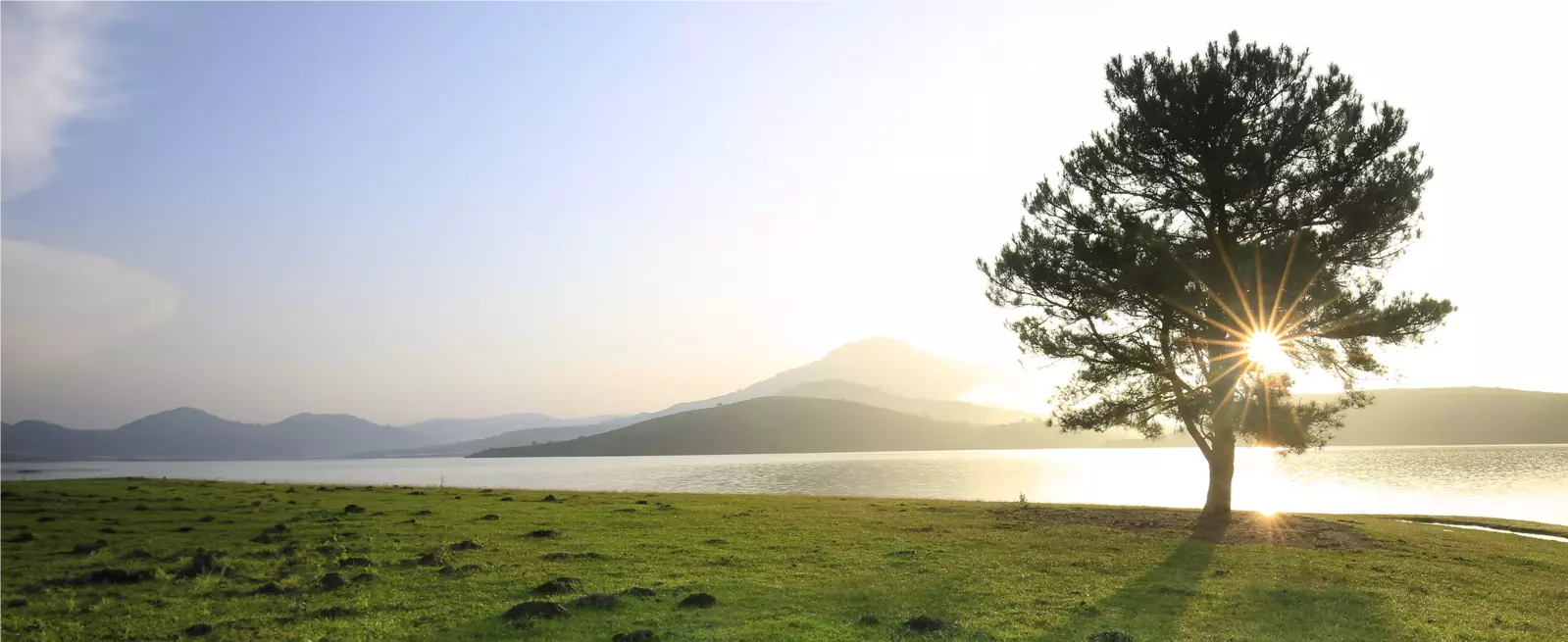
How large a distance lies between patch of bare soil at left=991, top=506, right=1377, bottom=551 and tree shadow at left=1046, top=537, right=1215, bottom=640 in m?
8.81

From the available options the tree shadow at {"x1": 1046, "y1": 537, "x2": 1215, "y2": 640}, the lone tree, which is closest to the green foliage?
the lone tree

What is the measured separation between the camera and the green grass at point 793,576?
1712cm

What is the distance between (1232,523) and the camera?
37.2m

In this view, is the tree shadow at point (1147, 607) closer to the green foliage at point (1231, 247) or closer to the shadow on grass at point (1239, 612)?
the shadow on grass at point (1239, 612)

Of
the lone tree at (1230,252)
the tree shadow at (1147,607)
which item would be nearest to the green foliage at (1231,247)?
the lone tree at (1230,252)

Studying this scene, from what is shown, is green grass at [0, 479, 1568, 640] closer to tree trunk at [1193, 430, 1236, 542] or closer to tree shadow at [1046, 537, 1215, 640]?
tree shadow at [1046, 537, 1215, 640]

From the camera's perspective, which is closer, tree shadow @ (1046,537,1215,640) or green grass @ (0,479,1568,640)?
tree shadow @ (1046,537,1215,640)

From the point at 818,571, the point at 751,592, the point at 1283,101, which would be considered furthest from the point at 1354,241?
the point at 751,592

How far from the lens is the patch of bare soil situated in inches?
1254

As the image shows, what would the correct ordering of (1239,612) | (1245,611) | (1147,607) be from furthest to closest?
(1147,607) < (1245,611) < (1239,612)

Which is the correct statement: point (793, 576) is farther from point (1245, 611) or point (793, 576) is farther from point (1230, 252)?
point (1230, 252)

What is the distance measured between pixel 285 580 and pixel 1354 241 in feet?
137

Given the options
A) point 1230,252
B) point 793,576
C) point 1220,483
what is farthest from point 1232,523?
point 793,576

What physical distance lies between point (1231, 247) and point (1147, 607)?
759 inches
